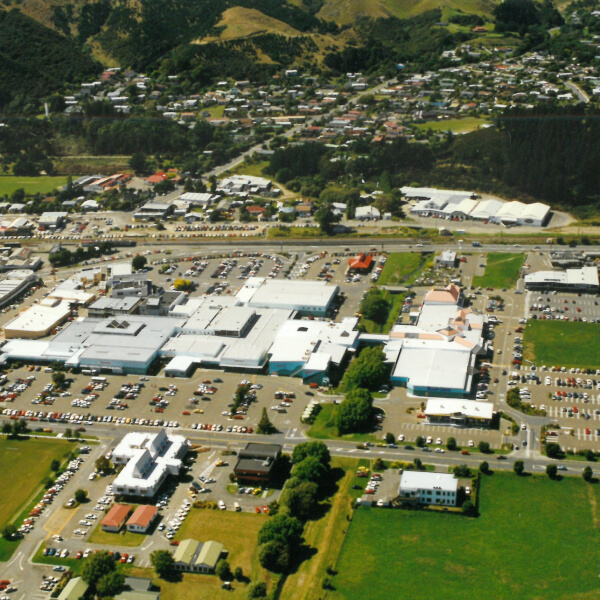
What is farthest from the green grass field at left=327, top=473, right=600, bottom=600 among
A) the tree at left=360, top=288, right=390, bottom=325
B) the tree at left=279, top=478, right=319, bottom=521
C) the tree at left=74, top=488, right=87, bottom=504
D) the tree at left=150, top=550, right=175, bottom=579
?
the tree at left=360, top=288, right=390, bottom=325

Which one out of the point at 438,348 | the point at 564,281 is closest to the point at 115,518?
the point at 438,348

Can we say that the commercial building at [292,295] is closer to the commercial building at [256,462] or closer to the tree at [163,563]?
the commercial building at [256,462]

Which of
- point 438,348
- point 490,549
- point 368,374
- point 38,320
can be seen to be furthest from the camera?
point 38,320

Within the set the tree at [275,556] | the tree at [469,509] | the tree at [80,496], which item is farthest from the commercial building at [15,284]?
the tree at [469,509]

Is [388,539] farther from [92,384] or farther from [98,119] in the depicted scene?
[98,119]

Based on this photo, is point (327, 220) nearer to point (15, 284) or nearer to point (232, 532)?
point (15, 284)

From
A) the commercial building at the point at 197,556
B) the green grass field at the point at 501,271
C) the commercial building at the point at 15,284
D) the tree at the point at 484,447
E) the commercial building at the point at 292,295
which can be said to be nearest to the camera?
the commercial building at the point at 197,556

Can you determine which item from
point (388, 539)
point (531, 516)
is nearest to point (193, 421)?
point (388, 539)

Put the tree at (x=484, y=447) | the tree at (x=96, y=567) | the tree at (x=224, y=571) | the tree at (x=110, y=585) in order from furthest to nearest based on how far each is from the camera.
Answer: the tree at (x=484, y=447) → the tree at (x=224, y=571) → the tree at (x=96, y=567) → the tree at (x=110, y=585)
